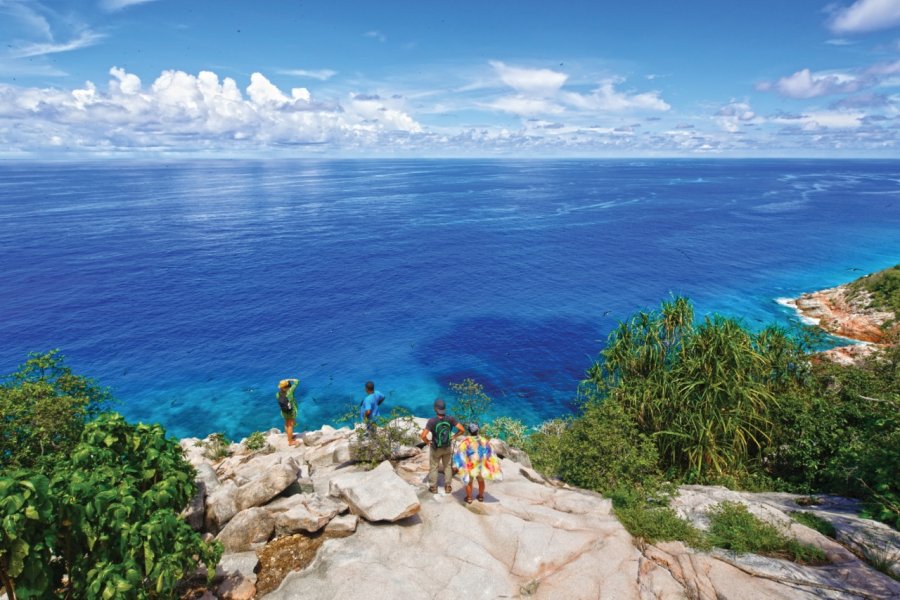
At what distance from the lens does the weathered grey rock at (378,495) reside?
13.9 m

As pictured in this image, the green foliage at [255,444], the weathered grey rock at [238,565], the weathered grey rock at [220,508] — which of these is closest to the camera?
the weathered grey rock at [238,565]

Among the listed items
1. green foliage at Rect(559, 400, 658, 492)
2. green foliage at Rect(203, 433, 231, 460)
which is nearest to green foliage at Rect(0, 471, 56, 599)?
green foliage at Rect(203, 433, 231, 460)

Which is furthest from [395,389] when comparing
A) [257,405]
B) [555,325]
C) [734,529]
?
[734,529]

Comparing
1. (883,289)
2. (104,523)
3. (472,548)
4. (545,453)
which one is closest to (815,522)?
(545,453)

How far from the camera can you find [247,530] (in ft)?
44.8

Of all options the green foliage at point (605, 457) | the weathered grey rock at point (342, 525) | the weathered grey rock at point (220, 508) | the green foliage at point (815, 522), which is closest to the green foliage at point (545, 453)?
the green foliage at point (605, 457)

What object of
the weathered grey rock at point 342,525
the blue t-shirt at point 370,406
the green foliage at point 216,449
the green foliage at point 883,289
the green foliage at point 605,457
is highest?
the blue t-shirt at point 370,406

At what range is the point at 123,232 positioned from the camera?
342 feet

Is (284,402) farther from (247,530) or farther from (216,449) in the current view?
(247,530)

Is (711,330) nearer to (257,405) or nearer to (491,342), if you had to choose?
(491,342)

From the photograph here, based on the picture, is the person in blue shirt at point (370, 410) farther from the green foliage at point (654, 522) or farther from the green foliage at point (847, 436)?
the green foliage at point (847, 436)

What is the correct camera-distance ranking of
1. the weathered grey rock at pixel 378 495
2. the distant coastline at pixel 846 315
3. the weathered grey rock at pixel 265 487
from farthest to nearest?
1. the distant coastline at pixel 846 315
2. the weathered grey rock at pixel 265 487
3. the weathered grey rock at pixel 378 495

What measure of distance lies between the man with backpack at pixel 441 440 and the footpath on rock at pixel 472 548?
1.92ft

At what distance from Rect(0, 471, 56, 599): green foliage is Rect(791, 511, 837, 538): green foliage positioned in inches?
791
